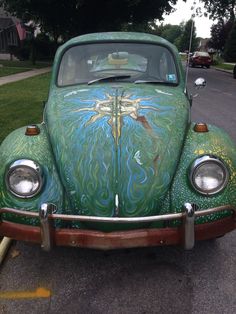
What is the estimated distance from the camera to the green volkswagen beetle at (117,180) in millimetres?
2729

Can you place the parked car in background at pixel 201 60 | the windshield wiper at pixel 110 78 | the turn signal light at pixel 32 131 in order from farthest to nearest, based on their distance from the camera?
1. the parked car in background at pixel 201 60
2. the windshield wiper at pixel 110 78
3. the turn signal light at pixel 32 131

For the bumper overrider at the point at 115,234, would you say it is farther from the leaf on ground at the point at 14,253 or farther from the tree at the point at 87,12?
the tree at the point at 87,12

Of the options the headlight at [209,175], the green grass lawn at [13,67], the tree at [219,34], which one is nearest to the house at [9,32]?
the green grass lawn at [13,67]

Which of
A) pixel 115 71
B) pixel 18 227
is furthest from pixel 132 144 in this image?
pixel 115 71

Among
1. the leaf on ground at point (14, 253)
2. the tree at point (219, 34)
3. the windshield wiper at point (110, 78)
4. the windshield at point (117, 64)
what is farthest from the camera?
the tree at point (219, 34)

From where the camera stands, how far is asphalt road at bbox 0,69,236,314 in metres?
2.87

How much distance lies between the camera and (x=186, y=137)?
11.1 ft

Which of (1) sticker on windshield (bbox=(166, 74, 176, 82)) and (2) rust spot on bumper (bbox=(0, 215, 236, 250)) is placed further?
(1) sticker on windshield (bbox=(166, 74, 176, 82))

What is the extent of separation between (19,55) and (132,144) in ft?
114

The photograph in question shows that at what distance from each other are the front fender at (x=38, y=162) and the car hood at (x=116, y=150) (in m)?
0.07

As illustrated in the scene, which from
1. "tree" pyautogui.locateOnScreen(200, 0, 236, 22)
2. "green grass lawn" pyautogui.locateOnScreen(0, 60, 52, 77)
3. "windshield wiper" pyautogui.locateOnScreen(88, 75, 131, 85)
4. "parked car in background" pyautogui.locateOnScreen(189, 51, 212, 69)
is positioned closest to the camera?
"windshield wiper" pyautogui.locateOnScreen(88, 75, 131, 85)

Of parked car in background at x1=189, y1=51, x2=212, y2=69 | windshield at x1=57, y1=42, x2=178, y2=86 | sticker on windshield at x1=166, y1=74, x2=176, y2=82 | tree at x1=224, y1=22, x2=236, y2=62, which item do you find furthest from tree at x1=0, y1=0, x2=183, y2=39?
sticker on windshield at x1=166, y1=74, x2=176, y2=82

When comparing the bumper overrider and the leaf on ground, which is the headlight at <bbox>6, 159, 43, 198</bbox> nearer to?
the bumper overrider

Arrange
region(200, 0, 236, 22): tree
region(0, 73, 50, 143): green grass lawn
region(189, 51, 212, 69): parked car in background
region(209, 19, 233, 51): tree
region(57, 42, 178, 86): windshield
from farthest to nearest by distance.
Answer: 1. region(209, 19, 233, 51): tree
2. region(189, 51, 212, 69): parked car in background
3. region(200, 0, 236, 22): tree
4. region(0, 73, 50, 143): green grass lawn
5. region(57, 42, 178, 86): windshield
